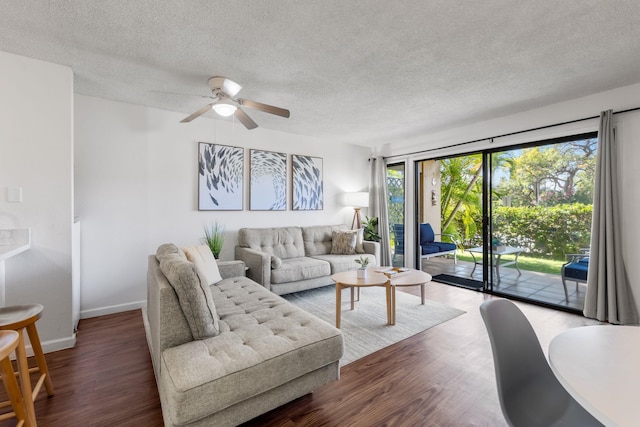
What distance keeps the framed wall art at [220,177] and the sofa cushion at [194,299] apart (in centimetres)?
228

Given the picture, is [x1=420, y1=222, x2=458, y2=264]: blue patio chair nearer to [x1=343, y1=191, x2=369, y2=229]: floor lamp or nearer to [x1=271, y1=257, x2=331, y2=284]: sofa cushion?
[x1=343, y1=191, x2=369, y2=229]: floor lamp

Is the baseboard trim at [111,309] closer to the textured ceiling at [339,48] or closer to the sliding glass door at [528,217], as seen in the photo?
the textured ceiling at [339,48]

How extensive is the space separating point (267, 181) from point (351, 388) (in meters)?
3.14

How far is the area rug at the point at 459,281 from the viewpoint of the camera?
14.1ft

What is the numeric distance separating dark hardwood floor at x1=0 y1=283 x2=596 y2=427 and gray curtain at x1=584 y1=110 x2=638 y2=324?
719mm

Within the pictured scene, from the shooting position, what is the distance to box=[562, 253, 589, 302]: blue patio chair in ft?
10.7

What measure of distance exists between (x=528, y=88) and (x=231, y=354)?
3.62 meters

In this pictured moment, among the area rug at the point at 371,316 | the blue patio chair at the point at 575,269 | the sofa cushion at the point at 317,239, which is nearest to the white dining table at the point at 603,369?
the area rug at the point at 371,316

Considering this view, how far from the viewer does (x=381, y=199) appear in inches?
215

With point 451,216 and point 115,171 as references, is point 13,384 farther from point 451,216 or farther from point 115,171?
point 451,216

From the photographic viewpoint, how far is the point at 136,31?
6.51ft

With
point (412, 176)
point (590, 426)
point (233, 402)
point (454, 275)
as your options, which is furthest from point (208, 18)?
point (454, 275)

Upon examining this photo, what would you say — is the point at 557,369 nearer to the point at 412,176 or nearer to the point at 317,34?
the point at 317,34

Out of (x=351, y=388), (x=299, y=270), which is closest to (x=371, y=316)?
(x=299, y=270)
